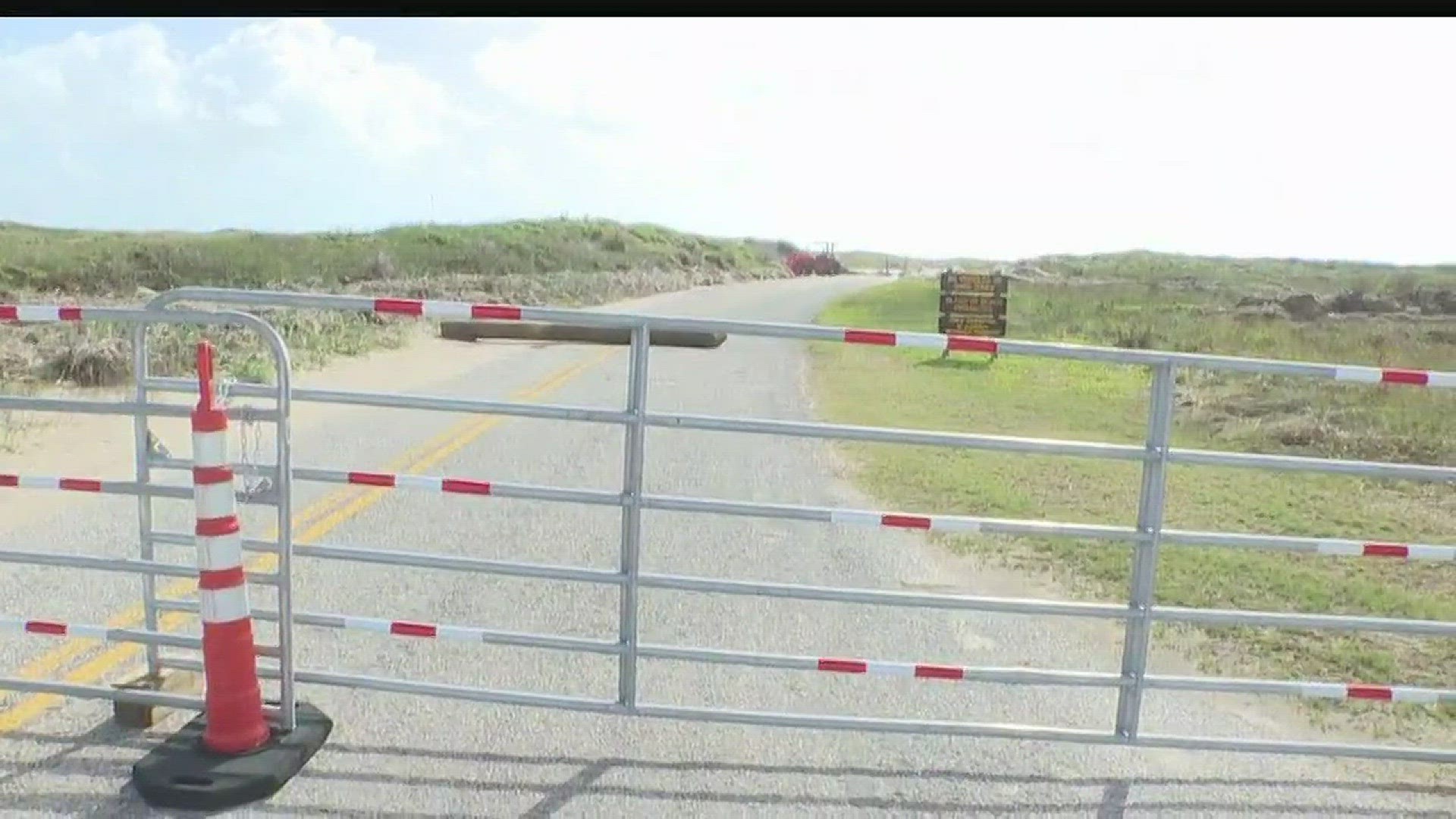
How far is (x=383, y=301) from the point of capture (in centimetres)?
438

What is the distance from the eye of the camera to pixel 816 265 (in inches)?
4306

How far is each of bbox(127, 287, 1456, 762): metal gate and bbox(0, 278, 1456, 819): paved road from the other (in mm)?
134

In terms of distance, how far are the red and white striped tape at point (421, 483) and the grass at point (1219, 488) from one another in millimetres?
3871

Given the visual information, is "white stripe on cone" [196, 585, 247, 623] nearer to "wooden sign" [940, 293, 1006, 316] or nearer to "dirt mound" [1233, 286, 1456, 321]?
"wooden sign" [940, 293, 1006, 316]

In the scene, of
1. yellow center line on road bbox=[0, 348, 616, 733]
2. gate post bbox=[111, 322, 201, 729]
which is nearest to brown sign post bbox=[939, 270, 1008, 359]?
yellow center line on road bbox=[0, 348, 616, 733]

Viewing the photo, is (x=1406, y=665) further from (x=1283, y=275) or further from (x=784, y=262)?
(x=784, y=262)

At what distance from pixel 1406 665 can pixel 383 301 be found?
548cm

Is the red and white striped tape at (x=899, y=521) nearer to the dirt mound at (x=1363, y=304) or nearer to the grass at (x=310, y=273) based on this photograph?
the grass at (x=310, y=273)

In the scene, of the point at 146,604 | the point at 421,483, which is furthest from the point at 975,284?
the point at 146,604

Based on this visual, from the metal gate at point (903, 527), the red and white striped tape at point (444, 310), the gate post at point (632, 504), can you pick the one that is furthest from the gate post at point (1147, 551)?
the red and white striped tape at point (444, 310)

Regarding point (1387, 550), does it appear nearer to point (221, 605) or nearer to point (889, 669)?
point (889, 669)

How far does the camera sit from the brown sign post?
78.0ft

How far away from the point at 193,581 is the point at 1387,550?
238 inches

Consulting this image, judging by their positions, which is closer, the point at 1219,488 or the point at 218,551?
the point at 218,551
